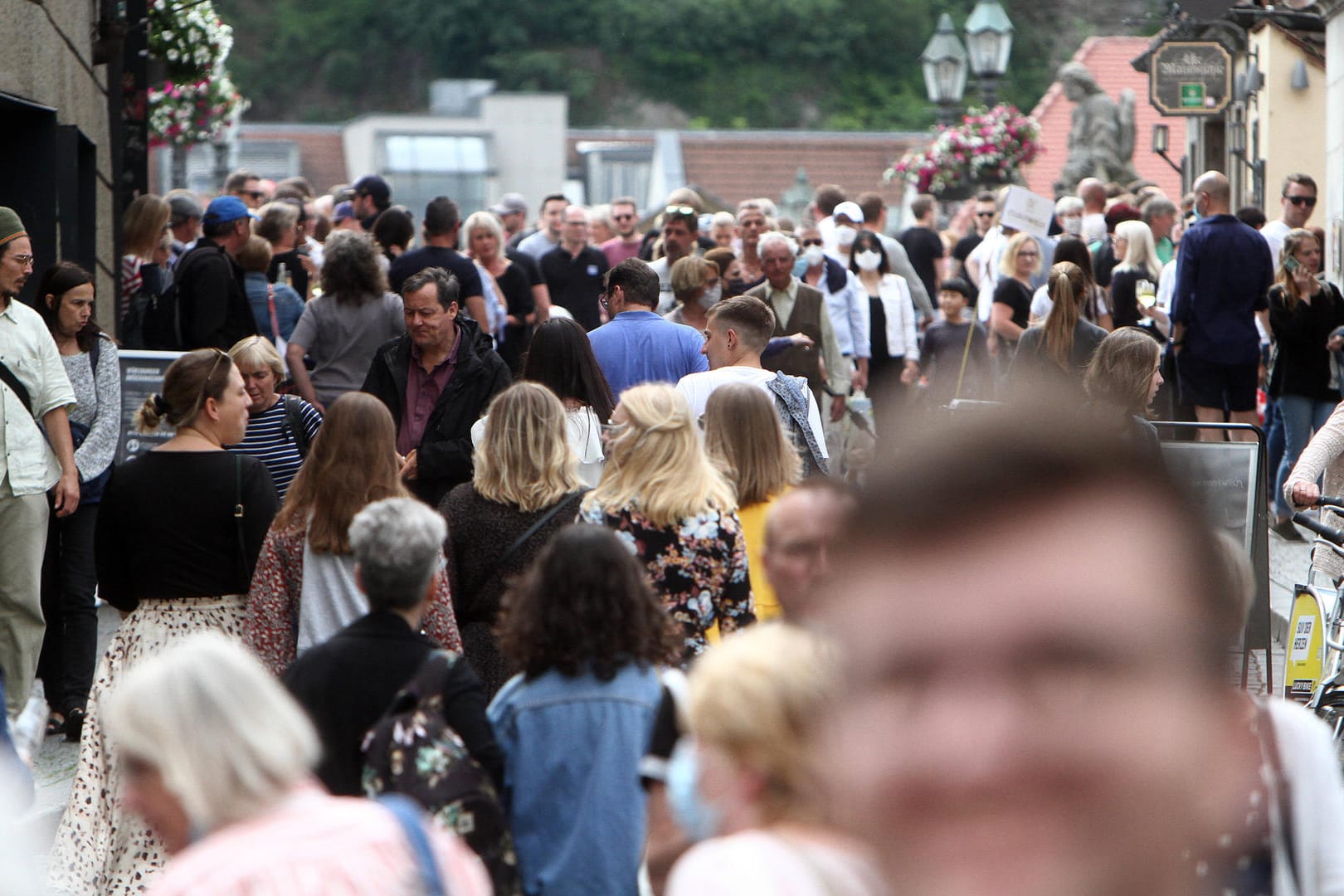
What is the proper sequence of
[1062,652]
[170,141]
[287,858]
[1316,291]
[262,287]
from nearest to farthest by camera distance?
[1062,652] < [287,858] < [262,287] < [1316,291] < [170,141]

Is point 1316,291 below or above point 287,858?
above

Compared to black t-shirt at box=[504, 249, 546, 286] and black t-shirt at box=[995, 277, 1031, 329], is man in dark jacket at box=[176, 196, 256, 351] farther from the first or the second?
black t-shirt at box=[995, 277, 1031, 329]

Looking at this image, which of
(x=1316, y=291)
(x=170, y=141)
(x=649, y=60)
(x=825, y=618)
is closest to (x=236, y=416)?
(x=825, y=618)

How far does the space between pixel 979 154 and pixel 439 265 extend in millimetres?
13303

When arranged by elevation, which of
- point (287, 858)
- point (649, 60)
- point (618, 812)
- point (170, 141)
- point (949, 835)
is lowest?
point (618, 812)

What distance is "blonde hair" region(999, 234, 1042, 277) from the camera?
41.3ft

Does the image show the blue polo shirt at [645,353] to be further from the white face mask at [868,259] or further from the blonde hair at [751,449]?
the white face mask at [868,259]

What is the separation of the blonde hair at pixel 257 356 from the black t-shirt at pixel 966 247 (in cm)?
1094

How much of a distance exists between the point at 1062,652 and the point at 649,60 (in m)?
94.3

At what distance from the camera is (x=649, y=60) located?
92625 millimetres

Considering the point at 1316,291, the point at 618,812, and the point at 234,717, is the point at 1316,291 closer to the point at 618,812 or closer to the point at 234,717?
the point at 618,812

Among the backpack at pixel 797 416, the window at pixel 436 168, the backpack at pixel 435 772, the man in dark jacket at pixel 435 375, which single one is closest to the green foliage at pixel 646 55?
the window at pixel 436 168

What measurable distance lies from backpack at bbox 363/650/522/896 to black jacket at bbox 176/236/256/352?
20.2 ft

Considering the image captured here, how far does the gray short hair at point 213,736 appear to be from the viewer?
8.26 ft
